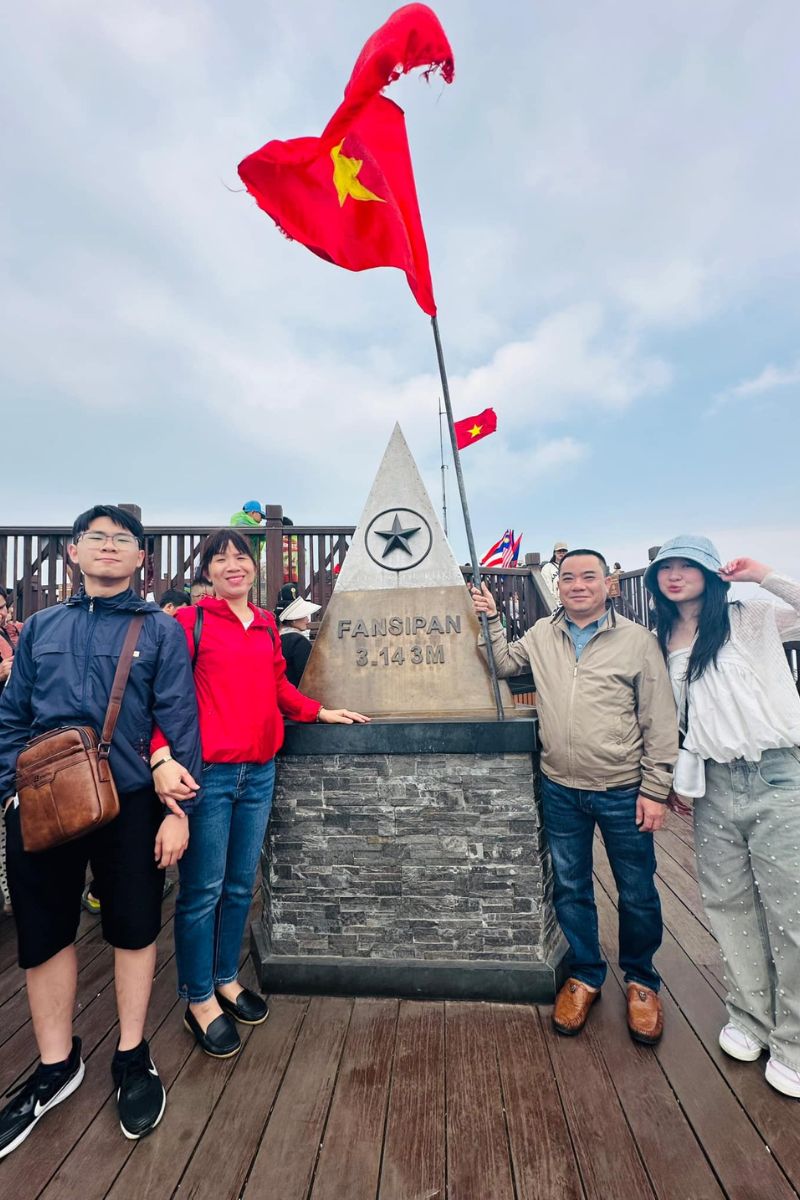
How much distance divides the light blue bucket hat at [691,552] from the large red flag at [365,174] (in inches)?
56.8

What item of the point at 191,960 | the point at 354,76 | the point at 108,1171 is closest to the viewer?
the point at 108,1171

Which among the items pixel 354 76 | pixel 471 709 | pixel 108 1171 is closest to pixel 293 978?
pixel 108 1171

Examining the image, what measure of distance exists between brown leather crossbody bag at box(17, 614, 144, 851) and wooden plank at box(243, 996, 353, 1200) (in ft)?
3.62

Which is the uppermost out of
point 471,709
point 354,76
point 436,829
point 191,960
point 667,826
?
point 354,76

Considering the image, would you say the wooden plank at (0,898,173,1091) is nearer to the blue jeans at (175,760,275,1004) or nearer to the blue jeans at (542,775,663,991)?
the blue jeans at (175,760,275,1004)

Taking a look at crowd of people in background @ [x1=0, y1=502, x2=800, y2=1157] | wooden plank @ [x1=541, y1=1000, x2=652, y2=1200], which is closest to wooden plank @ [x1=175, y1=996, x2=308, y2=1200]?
crowd of people in background @ [x1=0, y1=502, x2=800, y2=1157]

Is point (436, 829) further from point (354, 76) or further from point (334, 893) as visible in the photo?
point (354, 76)

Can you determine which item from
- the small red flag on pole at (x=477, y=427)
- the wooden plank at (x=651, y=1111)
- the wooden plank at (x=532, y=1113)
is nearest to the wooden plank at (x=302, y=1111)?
the wooden plank at (x=532, y=1113)

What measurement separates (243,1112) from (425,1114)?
0.59 meters

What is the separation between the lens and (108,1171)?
1.61 metres

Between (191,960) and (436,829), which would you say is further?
(436,829)

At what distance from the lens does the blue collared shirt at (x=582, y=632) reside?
2275 millimetres

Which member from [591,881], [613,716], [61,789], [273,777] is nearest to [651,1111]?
[591,881]

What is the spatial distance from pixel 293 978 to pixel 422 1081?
74cm
